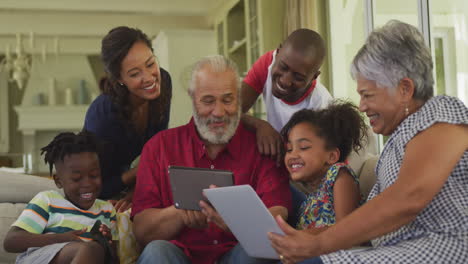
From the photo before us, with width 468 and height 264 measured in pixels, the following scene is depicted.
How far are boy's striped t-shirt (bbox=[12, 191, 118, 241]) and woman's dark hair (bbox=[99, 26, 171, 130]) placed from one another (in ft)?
1.94

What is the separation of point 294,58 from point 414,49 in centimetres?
99

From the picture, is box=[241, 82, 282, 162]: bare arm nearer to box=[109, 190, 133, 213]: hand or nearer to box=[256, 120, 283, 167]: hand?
box=[256, 120, 283, 167]: hand

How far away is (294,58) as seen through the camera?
279cm

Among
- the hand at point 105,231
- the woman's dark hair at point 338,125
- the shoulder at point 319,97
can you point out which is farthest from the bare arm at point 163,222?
the shoulder at point 319,97

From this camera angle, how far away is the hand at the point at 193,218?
83.7 inches

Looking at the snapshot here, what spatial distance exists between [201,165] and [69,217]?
0.54 m

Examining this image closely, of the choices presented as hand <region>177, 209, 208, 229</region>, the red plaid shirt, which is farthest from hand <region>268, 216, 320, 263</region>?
the red plaid shirt

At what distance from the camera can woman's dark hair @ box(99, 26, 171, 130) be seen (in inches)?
111

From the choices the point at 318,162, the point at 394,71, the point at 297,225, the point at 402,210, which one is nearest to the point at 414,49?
the point at 394,71

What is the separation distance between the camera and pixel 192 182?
2004 millimetres

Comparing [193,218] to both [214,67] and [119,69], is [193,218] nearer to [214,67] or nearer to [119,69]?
[214,67]

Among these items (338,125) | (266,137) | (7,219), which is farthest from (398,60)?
(7,219)

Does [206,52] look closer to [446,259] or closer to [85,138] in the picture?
[85,138]

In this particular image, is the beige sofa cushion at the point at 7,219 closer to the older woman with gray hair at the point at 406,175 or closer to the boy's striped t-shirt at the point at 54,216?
the boy's striped t-shirt at the point at 54,216
